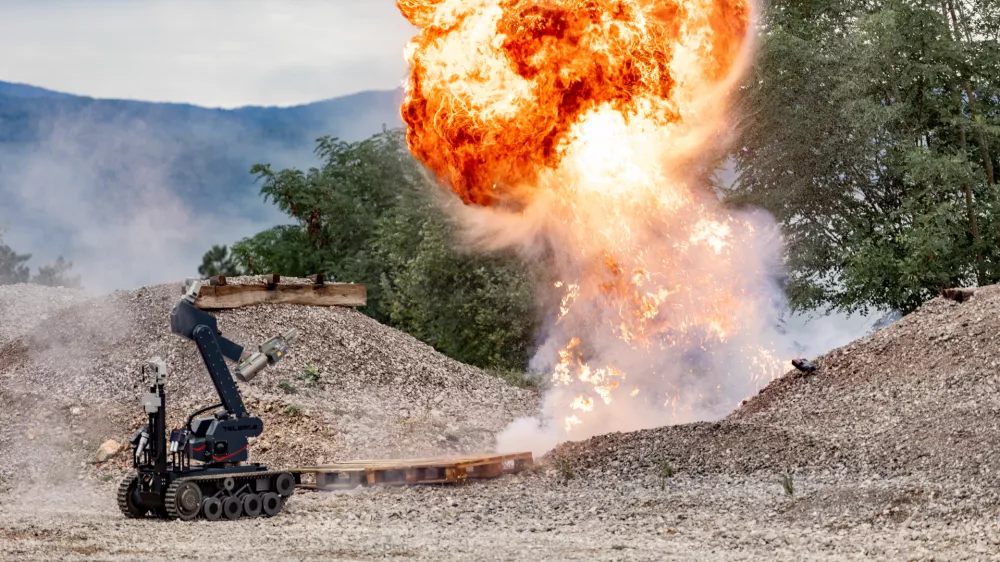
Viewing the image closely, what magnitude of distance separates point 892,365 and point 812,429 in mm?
2828

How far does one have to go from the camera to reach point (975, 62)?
3012 centimetres

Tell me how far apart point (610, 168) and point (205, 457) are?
775 cm

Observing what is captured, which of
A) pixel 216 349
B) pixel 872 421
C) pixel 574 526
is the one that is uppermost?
pixel 216 349

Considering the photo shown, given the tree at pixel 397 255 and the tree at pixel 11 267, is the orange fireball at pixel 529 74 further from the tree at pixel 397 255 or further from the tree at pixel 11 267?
the tree at pixel 11 267

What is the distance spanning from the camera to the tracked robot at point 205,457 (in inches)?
536

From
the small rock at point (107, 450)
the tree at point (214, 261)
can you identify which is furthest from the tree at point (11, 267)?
the small rock at point (107, 450)

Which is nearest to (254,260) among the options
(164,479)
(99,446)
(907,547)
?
(99,446)

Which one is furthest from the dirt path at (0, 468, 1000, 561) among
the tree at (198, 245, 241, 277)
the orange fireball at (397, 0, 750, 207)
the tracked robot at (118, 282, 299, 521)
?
the tree at (198, 245, 241, 277)

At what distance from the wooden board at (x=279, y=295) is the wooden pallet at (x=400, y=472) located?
30.9ft

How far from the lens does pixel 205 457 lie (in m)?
13.9

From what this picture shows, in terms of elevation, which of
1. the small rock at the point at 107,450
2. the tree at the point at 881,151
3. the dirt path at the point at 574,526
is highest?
the tree at the point at 881,151

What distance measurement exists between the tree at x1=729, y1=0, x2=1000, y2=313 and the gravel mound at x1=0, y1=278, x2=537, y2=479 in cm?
1018

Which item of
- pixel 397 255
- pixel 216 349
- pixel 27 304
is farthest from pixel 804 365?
pixel 27 304

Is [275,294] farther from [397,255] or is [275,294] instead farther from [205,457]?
[205,457]
